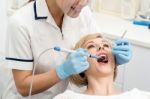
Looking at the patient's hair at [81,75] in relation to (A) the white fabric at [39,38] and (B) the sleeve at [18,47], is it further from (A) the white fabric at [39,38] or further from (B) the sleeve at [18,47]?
(B) the sleeve at [18,47]

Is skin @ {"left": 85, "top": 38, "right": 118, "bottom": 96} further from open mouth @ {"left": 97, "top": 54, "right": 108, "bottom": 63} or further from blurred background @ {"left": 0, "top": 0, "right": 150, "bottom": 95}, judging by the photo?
blurred background @ {"left": 0, "top": 0, "right": 150, "bottom": 95}

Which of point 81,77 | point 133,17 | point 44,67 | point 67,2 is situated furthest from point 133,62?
point 67,2

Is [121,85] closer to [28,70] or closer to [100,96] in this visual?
[100,96]

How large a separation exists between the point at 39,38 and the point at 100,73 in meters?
0.36

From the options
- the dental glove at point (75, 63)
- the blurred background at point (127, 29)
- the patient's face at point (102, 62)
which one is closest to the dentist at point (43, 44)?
the dental glove at point (75, 63)

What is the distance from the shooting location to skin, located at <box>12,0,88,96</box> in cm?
142

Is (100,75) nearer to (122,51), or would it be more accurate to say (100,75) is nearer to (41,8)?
A: (122,51)

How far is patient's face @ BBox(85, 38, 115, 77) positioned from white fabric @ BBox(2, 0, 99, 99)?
0.13m

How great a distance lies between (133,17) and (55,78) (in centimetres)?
125

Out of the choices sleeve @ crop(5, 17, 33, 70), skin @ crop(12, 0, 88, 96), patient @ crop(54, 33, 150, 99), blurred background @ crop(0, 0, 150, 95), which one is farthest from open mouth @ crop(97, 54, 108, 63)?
blurred background @ crop(0, 0, 150, 95)

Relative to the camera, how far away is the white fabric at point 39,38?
58.7 inches

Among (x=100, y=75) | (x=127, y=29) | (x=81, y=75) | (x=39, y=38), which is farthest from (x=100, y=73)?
(x=127, y=29)

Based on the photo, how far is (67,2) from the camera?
1.40 m

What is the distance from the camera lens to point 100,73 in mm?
Answer: 1565
